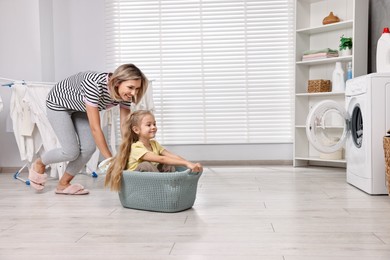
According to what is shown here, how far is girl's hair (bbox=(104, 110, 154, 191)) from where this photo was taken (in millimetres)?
2297

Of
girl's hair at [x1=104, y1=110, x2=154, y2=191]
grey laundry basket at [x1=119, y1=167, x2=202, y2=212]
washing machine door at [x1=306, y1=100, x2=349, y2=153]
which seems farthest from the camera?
washing machine door at [x1=306, y1=100, x2=349, y2=153]

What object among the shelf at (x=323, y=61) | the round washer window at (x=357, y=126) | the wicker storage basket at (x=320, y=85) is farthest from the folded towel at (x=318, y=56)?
the round washer window at (x=357, y=126)

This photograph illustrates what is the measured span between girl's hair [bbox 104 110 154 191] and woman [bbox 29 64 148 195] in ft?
0.45

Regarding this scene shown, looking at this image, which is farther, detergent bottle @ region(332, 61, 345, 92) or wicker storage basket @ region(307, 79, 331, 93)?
wicker storage basket @ region(307, 79, 331, 93)

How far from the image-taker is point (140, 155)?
7.64 feet

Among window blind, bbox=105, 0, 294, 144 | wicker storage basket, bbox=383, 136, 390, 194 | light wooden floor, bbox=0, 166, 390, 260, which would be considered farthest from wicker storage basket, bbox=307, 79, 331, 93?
wicker storage basket, bbox=383, 136, 390, 194

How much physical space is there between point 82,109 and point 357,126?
1.71 metres

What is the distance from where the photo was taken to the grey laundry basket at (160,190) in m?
2.19

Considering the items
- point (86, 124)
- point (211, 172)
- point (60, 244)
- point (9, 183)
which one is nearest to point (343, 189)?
point (211, 172)

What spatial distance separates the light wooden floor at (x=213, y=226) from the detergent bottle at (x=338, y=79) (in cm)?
108

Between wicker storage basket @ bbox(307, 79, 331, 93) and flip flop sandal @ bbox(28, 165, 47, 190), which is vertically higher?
wicker storage basket @ bbox(307, 79, 331, 93)

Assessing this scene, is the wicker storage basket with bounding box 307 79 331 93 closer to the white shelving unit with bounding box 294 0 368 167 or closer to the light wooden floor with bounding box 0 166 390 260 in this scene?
the white shelving unit with bounding box 294 0 368 167

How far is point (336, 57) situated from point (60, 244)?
9.49ft

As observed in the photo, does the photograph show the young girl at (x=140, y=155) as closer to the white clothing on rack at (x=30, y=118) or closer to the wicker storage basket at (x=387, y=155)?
the wicker storage basket at (x=387, y=155)
